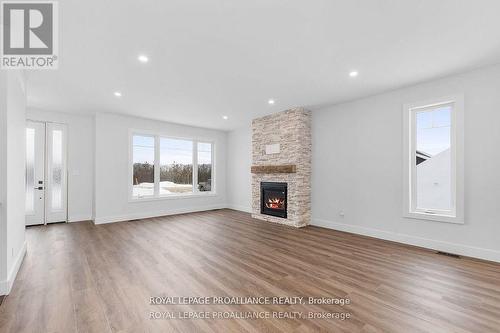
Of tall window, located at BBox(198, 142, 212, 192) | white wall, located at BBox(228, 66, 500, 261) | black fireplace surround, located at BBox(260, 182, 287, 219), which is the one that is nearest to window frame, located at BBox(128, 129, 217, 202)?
tall window, located at BBox(198, 142, 212, 192)

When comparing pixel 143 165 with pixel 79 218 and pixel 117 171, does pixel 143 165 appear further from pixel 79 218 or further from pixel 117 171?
pixel 79 218

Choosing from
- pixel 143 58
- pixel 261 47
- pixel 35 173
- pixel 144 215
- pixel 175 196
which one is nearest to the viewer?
pixel 261 47

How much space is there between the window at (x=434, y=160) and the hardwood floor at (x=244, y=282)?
0.81 meters

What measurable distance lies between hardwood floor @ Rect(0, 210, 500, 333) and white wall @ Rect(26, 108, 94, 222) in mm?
1646

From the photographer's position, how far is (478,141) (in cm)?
343

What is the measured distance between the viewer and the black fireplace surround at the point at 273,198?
5.80m

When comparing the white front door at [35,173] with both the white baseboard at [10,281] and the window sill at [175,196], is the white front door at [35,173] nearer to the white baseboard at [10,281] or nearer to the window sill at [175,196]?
the window sill at [175,196]

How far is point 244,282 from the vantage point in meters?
2.64

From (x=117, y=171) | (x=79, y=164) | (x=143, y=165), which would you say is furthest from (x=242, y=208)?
(x=79, y=164)

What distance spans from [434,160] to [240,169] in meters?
5.33

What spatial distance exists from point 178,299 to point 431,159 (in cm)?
457

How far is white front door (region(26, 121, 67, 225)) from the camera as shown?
5434 millimetres

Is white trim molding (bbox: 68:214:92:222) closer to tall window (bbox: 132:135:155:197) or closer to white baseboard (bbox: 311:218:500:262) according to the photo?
tall window (bbox: 132:135:155:197)

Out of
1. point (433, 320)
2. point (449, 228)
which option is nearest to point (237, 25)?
point (433, 320)
